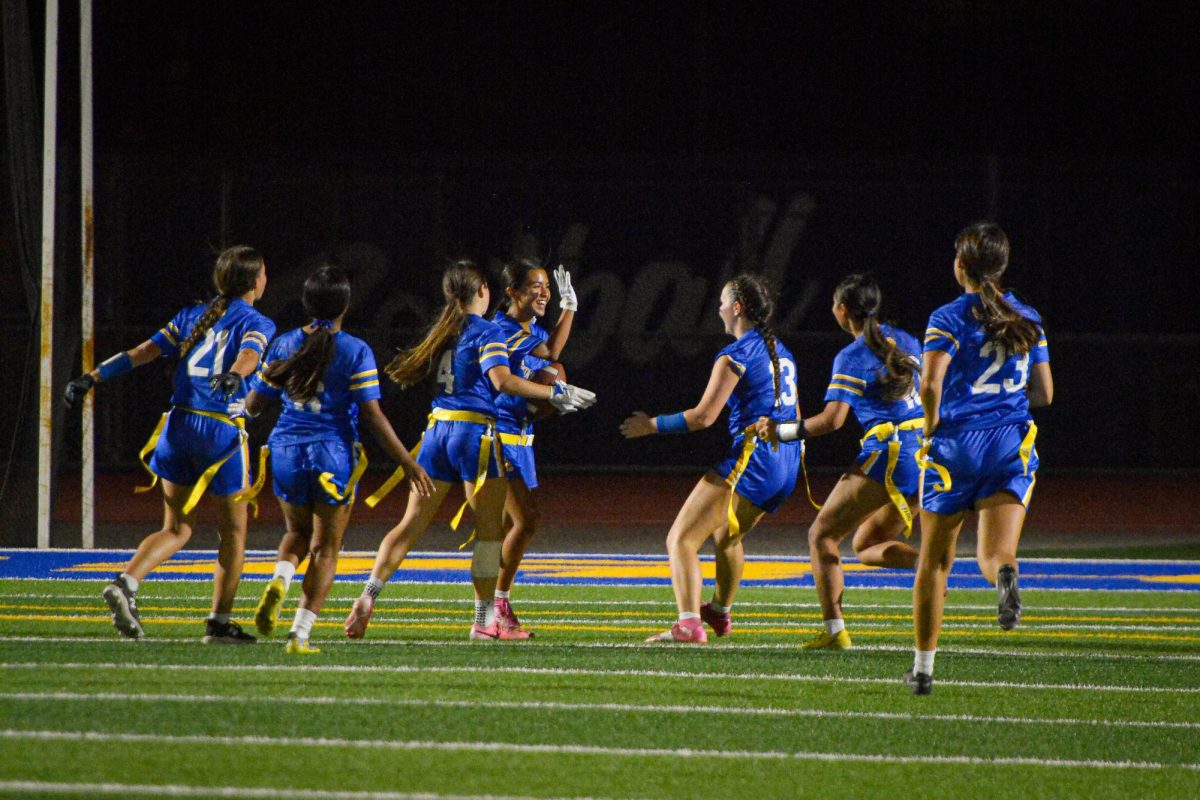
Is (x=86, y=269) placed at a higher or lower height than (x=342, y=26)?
lower

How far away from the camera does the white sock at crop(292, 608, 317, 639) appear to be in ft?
23.9

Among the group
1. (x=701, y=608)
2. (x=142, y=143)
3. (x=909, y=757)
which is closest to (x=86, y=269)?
(x=701, y=608)

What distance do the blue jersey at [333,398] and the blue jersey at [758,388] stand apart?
1.82 m

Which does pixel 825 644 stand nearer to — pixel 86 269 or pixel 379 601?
pixel 379 601

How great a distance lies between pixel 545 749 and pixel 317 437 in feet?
7.75

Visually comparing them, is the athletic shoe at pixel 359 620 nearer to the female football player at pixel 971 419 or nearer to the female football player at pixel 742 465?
the female football player at pixel 742 465

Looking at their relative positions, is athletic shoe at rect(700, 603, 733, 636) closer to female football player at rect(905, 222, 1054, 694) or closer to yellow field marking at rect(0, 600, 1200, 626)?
yellow field marking at rect(0, 600, 1200, 626)

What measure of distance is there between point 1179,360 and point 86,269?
13.8 metres

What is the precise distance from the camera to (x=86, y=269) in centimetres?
1278

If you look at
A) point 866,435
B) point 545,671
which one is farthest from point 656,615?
point 545,671

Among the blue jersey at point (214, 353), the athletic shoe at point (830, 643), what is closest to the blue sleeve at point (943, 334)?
the athletic shoe at point (830, 643)

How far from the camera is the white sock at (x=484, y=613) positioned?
8.28 meters

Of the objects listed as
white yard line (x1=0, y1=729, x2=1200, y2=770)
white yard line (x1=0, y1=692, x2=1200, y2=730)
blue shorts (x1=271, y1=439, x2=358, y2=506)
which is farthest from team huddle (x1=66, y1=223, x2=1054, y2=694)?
white yard line (x1=0, y1=729, x2=1200, y2=770)

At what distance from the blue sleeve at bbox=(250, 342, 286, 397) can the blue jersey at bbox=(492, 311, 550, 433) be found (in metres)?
1.24
